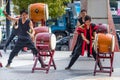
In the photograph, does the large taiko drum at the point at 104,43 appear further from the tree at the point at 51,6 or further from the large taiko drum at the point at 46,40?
the tree at the point at 51,6

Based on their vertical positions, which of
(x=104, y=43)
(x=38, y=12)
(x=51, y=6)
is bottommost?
(x=51, y=6)

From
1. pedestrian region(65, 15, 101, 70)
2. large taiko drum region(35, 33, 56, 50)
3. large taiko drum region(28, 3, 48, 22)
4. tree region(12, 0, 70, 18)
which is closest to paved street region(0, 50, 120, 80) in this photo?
pedestrian region(65, 15, 101, 70)

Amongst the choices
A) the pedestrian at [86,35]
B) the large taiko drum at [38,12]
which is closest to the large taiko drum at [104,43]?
the pedestrian at [86,35]

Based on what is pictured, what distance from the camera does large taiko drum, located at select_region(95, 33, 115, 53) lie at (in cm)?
1162

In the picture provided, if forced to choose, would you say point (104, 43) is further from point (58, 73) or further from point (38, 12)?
point (38, 12)

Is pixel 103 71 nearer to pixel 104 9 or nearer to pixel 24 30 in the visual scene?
pixel 24 30

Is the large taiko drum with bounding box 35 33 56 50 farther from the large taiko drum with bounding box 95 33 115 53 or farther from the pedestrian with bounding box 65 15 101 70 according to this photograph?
the large taiko drum with bounding box 95 33 115 53

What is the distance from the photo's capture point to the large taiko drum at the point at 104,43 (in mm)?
11625

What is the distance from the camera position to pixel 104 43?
1168cm

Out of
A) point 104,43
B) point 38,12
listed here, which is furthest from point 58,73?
point 38,12

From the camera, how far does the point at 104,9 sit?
19.4 meters

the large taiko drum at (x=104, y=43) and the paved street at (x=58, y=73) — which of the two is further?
the large taiko drum at (x=104, y=43)

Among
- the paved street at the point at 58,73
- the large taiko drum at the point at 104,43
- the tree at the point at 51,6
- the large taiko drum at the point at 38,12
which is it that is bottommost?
the tree at the point at 51,6

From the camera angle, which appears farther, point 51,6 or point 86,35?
point 51,6
